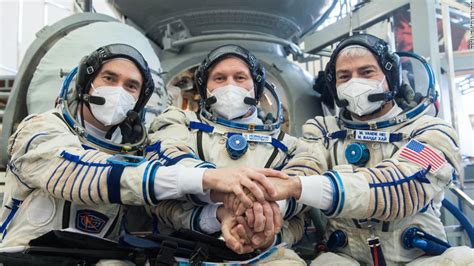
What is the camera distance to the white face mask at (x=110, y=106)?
56.9 inches

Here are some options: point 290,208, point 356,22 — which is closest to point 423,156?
point 290,208

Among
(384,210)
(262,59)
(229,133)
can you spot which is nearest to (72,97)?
(229,133)

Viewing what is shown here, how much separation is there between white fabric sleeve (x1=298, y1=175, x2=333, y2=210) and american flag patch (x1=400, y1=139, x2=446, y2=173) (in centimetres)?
27

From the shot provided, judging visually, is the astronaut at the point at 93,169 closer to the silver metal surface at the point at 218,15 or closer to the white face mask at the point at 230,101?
the white face mask at the point at 230,101

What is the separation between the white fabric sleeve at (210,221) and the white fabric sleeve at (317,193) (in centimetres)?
28

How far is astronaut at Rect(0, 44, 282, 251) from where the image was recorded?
121cm

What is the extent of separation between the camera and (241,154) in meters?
1.48

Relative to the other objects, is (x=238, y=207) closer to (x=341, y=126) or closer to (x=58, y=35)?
(x=341, y=126)

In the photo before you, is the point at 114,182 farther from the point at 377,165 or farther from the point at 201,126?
the point at 377,165

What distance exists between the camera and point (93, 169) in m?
1.22

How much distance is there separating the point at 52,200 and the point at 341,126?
3.30 ft

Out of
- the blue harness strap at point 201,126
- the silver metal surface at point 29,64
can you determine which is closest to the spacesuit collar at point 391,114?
the blue harness strap at point 201,126

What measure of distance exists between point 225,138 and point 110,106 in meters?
0.41

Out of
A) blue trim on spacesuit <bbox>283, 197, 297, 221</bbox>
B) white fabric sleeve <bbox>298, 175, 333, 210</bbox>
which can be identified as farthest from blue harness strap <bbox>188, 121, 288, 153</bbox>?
white fabric sleeve <bbox>298, 175, 333, 210</bbox>
